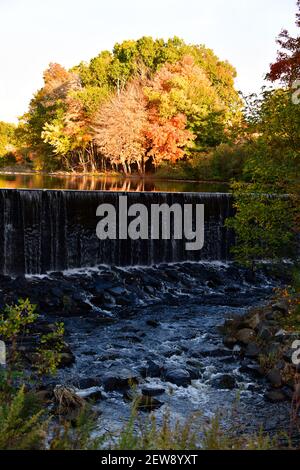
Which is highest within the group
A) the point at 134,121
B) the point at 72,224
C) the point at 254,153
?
the point at 134,121

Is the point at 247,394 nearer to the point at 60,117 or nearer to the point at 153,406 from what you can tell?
the point at 153,406

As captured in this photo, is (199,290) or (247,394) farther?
(199,290)

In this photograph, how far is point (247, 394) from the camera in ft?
27.8

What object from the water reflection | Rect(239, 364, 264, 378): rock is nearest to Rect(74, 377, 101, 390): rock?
Rect(239, 364, 264, 378): rock

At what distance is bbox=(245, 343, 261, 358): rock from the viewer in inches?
391

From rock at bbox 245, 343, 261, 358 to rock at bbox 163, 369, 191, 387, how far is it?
155 centimetres

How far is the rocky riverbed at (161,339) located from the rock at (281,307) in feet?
2.18

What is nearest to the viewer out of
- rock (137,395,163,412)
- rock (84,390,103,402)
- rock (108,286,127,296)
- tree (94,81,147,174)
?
rock (137,395,163,412)

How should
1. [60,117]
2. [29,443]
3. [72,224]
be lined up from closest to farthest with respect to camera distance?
1. [29,443]
2. [72,224]
3. [60,117]

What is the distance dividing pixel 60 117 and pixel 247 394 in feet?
134

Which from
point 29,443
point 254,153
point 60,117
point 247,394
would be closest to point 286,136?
point 254,153

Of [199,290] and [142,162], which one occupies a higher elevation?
[142,162]

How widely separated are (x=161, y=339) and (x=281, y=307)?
265cm

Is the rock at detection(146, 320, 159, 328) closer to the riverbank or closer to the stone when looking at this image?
the stone
